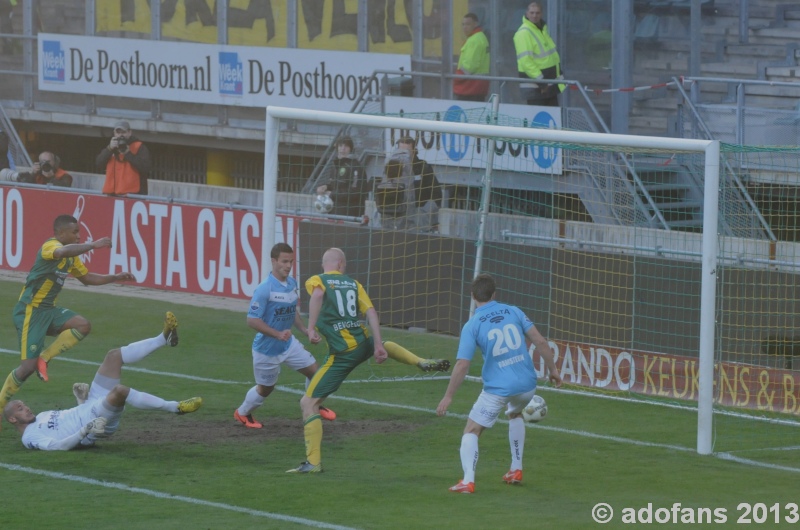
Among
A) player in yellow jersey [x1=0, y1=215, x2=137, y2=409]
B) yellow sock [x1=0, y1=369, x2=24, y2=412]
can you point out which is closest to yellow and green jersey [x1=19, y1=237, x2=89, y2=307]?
player in yellow jersey [x1=0, y1=215, x2=137, y2=409]

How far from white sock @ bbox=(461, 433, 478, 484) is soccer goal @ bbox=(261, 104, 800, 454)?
8.50 ft

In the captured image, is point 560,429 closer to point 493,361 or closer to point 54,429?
point 493,361

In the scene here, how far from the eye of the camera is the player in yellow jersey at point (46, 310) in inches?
517

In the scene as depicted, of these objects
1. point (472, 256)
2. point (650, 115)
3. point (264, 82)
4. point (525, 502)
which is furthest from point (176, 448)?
point (264, 82)

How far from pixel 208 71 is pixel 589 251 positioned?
11.8 meters

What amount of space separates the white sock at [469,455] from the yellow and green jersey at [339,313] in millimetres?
1782

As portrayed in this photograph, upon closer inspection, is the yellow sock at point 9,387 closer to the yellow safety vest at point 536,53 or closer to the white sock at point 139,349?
the white sock at point 139,349

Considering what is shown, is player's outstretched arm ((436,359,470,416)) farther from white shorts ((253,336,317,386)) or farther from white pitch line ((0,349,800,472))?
white shorts ((253,336,317,386))

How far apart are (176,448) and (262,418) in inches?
61.9

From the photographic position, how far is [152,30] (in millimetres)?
26891

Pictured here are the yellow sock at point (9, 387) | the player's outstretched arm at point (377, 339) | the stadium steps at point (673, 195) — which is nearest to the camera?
the player's outstretched arm at point (377, 339)

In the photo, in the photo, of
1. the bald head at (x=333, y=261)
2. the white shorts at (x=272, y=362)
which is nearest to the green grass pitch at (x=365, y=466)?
the white shorts at (x=272, y=362)

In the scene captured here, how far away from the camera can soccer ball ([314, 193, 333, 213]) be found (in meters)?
19.7

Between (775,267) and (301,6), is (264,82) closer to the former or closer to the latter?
(301,6)
